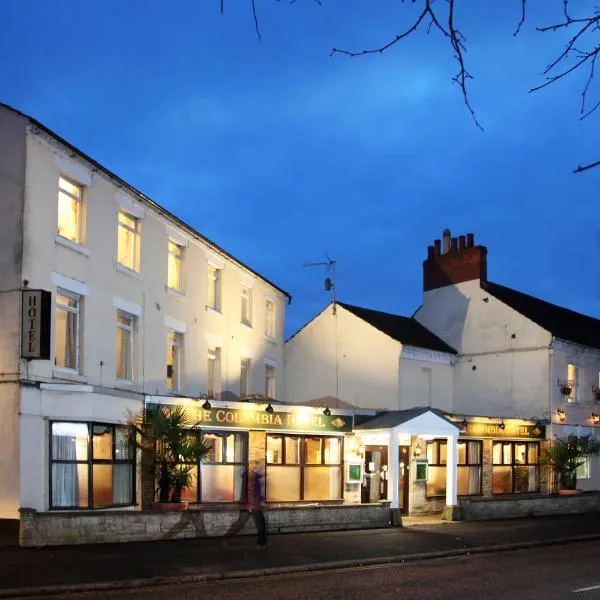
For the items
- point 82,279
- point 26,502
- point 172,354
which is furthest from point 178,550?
point 172,354

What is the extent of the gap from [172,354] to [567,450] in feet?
49.3

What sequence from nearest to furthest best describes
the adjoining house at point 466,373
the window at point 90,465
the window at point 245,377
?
the window at point 90,465, the window at point 245,377, the adjoining house at point 466,373

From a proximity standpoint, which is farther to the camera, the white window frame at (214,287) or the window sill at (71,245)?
the white window frame at (214,287)

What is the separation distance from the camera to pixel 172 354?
77.9ft

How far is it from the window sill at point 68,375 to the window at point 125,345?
1906 mm

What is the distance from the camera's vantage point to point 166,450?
67.3 ft

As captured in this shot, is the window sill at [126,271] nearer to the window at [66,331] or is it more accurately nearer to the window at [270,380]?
the window at [66,331]

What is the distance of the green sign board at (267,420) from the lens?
879 inches

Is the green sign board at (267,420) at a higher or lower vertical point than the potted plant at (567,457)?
higher

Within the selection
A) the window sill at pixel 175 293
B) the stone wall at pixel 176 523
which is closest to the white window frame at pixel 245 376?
the window sill at pixel 175 293

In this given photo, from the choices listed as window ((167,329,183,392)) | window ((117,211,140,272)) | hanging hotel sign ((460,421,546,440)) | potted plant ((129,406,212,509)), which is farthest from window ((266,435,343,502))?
window ((117,211,140,272))

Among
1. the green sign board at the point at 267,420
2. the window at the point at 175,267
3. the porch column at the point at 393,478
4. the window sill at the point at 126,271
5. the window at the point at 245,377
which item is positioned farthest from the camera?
the window at the point at 245,377

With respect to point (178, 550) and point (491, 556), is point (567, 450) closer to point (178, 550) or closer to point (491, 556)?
point (491, 556)

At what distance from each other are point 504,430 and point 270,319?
872cm
